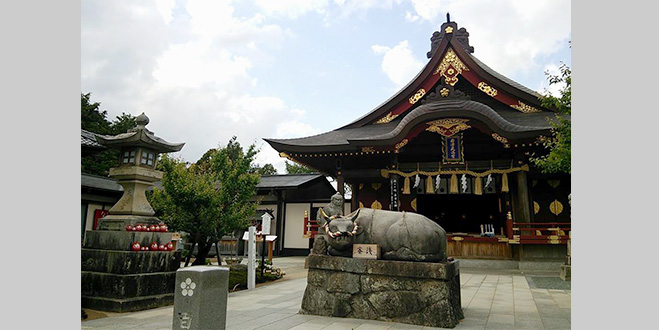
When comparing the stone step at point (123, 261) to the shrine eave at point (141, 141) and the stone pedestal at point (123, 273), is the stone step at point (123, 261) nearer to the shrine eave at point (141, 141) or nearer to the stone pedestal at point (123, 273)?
the stone pedestal at point (123, 273)

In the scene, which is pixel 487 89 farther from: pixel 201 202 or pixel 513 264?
pixel 201 202

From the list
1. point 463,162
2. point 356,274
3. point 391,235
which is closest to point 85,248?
point 356,274

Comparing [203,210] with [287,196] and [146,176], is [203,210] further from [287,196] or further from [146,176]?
[287,196]

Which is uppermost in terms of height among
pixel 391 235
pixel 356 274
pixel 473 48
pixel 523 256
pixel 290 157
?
pixel 473 48

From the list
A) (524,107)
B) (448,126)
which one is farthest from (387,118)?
(524,107)

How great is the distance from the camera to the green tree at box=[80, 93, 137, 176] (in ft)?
87.7

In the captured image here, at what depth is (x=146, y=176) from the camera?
8062 millimetres

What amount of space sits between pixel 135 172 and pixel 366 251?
5056mm

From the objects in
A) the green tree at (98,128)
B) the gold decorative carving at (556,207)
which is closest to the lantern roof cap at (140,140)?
the gold decorative carving at (556,207)

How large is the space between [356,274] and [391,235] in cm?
77

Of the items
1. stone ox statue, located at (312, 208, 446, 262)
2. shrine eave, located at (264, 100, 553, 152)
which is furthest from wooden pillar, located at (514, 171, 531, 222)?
stone ox statue, located at (312, 208, 446, 262)

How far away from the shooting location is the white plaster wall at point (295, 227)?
68.3 feet

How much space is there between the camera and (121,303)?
6.75 metres

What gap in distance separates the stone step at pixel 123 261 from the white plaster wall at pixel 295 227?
13207 millimetres
